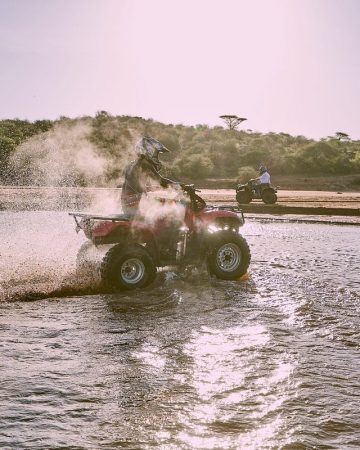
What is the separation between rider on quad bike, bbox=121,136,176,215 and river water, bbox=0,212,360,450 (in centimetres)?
123

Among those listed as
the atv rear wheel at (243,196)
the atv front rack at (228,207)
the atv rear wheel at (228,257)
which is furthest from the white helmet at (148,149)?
the atv rear wheel at (243,196)

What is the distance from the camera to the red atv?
25.5 feet

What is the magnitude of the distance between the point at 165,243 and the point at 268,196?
698 inches

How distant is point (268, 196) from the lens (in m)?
25.4

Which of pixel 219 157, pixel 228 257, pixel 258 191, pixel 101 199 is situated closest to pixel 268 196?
pixel 258 191

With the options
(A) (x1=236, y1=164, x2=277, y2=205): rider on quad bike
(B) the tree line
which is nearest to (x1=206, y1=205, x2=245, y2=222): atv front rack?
(A) (x1=236, y1=164, x2=277, y2=205): rider on quad bike

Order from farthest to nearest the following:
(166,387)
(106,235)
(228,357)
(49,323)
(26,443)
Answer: (106,235) < (49,323) < (228,357) < (166,387) < (26,443)

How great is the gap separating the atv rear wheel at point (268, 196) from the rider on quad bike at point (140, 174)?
17718mm

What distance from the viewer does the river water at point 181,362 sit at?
3752 mm

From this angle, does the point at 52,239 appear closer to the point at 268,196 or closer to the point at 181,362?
the point at 181,362

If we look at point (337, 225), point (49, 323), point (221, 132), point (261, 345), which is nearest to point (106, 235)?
point (49, 323)

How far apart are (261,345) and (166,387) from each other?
→ 138cm

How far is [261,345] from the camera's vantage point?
5.53 metres

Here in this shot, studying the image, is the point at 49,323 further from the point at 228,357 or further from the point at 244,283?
the point at 244,283
